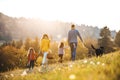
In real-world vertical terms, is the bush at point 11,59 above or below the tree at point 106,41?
below

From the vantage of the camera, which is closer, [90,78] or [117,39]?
[90,78]

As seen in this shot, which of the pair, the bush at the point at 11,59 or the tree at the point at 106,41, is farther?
the bush at the point at 11,59

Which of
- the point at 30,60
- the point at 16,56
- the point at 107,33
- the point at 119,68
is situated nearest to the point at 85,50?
the point at 107,33

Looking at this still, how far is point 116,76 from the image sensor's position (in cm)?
573

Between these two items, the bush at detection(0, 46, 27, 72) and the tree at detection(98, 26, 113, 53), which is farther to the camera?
the bush at detection(0, 46, 27, 72)

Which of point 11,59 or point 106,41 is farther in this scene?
point 11,59

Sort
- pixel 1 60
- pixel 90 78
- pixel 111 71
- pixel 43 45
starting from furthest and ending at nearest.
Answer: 1. pixel 1 60
2. pixel 43 45
3. pixel 111 71
4. pixel 90 78

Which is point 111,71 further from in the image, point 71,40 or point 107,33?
point 107,33

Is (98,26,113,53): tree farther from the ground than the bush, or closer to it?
farther from the ground

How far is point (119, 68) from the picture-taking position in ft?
20.3

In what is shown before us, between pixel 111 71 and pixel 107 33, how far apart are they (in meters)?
98.2

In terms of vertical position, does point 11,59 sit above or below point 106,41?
below

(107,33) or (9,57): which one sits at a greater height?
(107,33)

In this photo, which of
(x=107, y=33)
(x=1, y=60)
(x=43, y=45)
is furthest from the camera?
(x=1, y=60)
